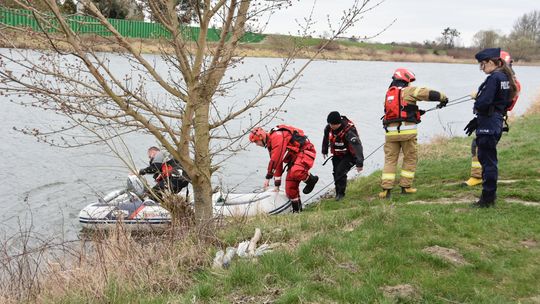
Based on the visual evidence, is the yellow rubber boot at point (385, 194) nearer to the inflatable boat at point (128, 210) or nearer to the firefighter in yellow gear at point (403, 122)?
the firefighter in yellow gear at point (403, 122)

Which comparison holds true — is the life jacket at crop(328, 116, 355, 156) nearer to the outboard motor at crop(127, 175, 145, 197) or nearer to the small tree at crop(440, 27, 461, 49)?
the outboard motor at crop(127, 175, 145, 197)

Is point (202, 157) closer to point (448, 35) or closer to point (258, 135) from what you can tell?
point (258, 135)

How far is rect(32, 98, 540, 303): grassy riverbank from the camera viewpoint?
4.50m

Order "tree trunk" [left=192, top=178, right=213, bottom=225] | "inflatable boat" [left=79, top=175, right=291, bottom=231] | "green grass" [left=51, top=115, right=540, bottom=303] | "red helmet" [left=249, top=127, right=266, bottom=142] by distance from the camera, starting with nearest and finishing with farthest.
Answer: "green grass" [left=51, top=115, right=540, bottom=303] < "tree trunk" [left=192, top=178, right=213, bottom=225] < "red helmet" [left=249, top=127, right=266, bottom=142] < "inflatable boat" [left=79, top=175, right=291, bottom=231]

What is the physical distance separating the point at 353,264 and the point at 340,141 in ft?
16.0

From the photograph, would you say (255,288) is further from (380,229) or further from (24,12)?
(24,12)

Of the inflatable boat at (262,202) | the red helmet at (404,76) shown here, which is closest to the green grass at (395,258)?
the red helmet at (404,76)

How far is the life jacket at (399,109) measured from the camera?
8.34 meters

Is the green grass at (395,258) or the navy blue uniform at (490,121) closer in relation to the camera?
the green grass at (395,258)

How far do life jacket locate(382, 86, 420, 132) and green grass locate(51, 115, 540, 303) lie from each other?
169 centimetres

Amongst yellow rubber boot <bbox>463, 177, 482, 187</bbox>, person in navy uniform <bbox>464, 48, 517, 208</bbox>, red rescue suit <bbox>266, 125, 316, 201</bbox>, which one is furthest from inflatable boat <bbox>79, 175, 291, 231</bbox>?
person in navy uniform <bbox>464, 48, 517, 208</bbox>

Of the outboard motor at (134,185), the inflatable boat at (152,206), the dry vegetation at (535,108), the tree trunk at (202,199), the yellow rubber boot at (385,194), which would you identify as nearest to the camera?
the tree trunk at (202,199)

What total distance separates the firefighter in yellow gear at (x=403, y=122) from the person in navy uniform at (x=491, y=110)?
3.75 ft

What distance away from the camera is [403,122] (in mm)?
8430
